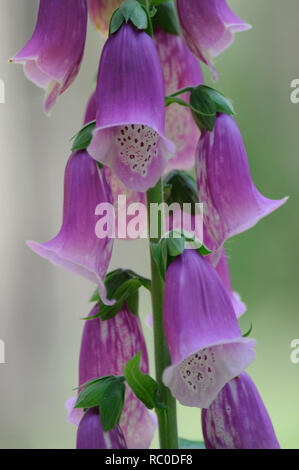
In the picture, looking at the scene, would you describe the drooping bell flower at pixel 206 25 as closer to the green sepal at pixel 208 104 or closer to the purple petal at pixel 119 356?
the green sepal at pixel 208 104

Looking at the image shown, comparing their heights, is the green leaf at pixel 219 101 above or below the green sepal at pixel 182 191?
above

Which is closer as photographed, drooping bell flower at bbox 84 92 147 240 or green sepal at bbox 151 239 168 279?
green sepal at bbox 151 239 168 279

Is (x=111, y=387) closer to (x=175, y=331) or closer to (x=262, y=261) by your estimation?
(x=175, y=331)

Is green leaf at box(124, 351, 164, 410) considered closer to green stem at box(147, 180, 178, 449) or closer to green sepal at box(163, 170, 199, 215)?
green stem at box(147, 180, 178, 449)

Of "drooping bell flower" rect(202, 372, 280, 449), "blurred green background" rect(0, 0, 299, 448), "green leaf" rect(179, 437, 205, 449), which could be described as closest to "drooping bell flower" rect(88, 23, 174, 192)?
"drooping bell flower" rect(202, 372, 280, 449)

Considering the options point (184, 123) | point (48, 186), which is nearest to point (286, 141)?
point (48, 186)

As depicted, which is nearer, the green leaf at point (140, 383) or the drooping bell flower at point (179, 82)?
the green leaf at point (140, 383)

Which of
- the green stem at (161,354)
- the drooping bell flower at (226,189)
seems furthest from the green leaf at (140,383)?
the drooping bell flower at (226,189)
